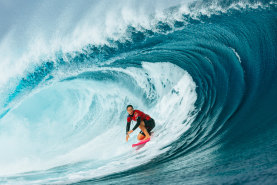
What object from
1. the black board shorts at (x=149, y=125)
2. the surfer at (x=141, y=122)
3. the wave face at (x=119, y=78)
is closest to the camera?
the wave face at (x=119, y=78)

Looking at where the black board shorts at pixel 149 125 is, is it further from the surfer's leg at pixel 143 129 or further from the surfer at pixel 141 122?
the surfer's leg at pixel 143 129

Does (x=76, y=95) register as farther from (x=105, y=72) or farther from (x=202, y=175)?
(x=202, y=175)

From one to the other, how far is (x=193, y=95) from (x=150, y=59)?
2364 millimetres

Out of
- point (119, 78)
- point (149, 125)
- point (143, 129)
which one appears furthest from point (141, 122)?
point (119, 78)

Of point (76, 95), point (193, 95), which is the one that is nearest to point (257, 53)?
point (193, 95)

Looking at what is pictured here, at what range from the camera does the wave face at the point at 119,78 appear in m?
5.29

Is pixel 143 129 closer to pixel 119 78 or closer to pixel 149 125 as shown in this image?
pixel 149 125

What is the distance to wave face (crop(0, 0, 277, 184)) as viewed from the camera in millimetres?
5285

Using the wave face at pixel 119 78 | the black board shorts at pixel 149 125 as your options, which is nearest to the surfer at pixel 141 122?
the black board shorts at pixel 149 125

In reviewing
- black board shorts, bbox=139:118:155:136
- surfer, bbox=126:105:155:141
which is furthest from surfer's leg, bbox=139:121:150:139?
black board shorts, bbox=139:118:155:136

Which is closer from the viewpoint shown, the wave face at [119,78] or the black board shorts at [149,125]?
the wave face at [119,78]

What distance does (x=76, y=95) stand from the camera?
9656mm

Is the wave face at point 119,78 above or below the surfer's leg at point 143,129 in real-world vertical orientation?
above

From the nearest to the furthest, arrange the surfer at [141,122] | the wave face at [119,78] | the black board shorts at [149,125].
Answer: the wave face at [119,78] < the surfer at [141,122] < the black board shorts at [149,125]
